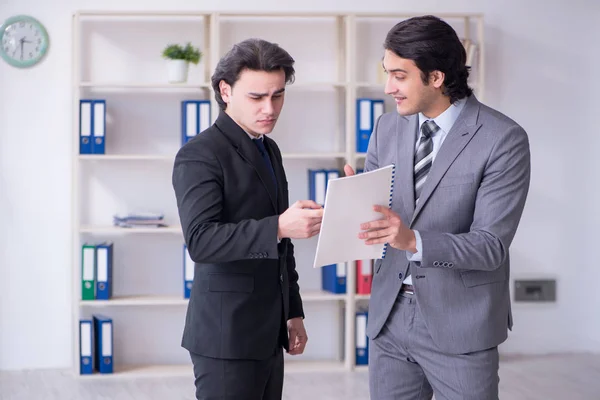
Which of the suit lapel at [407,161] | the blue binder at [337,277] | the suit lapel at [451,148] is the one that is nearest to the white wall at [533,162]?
the blue binder at [337,277]

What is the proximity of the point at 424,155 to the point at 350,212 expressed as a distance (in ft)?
1.03

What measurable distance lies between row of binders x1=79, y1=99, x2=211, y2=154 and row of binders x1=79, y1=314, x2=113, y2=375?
3.07 feet

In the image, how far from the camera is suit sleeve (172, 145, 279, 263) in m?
1.88

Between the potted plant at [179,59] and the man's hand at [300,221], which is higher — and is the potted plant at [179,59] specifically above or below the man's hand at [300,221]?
above

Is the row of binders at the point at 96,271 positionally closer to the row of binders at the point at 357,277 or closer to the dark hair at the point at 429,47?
the row of binders at the point at 357,277

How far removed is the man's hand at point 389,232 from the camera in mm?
1895

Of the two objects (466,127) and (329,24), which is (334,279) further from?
(466,127)

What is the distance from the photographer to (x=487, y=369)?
6.51 feet

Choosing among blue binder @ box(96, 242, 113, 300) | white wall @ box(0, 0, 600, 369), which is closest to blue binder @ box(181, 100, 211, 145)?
white wall @ box(0, 0, 600, 369)

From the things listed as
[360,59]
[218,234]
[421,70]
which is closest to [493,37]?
[360,59]

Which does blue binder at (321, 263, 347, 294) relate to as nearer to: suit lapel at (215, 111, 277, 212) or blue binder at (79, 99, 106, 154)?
blue binder at (79, 99, 106, 154)

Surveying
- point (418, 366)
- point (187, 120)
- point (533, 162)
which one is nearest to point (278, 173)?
point (418, 366)

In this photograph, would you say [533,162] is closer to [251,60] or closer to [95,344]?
[95,344]

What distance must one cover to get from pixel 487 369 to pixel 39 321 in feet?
10.6
